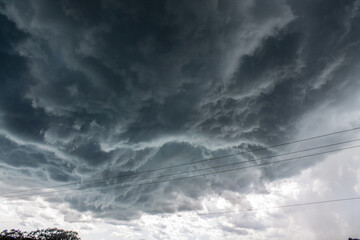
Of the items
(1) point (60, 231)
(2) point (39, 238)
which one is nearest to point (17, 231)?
(2) point (39, 238)

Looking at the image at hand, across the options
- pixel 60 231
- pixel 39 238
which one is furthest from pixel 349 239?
pixel 60 231

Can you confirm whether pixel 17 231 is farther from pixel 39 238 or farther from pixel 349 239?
pixel 349 239

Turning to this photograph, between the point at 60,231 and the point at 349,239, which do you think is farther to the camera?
the point at 60,231

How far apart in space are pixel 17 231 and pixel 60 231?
2598 inches

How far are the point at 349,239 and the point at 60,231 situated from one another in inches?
6155

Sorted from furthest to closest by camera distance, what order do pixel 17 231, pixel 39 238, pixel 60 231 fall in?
pixel 60 231
pixel 39 238
pixel 17 231

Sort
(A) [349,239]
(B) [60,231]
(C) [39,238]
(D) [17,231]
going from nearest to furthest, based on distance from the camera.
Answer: (A) [349,239] < (D) [17,231] < (C) [39,238] < (B) [60,231]

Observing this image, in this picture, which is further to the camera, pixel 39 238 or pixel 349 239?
pixel 39 238

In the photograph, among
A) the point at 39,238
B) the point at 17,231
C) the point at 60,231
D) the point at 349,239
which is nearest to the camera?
the point at 349,239

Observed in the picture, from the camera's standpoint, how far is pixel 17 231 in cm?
7794

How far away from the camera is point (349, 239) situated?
6988 centimetres

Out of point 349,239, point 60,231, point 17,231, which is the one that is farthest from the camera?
point 60,231

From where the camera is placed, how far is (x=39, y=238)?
10512 centimetres

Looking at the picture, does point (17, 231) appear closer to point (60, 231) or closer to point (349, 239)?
point (60, 231)
